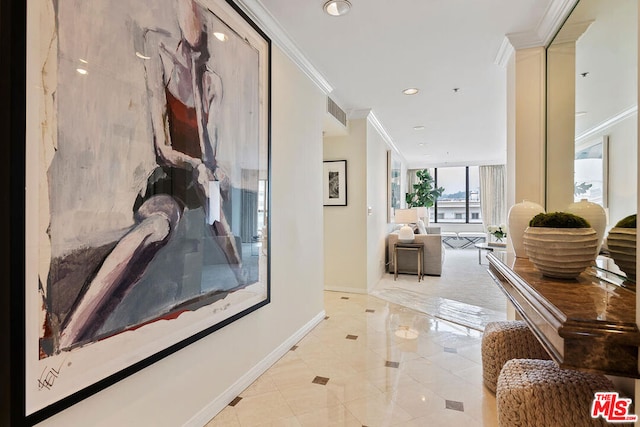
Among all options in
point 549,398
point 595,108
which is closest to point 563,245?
point 549,398

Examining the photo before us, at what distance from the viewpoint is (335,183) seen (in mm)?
4859

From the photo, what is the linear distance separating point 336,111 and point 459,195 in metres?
8.04

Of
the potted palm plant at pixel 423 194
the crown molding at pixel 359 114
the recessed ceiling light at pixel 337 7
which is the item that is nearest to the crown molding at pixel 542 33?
the recessed ceiling light at pixel 337 7

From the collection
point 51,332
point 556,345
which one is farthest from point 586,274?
point 51,332

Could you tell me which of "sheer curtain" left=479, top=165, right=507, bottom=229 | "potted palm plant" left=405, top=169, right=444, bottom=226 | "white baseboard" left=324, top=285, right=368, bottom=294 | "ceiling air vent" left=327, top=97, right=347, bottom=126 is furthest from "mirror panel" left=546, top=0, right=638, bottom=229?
"sheer curtain" left=479, top=165, right=507, bottom=229

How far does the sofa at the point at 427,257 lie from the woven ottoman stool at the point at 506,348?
12.1 feet

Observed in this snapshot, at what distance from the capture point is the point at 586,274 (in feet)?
4.68

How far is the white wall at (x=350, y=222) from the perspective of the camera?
15.4 ft

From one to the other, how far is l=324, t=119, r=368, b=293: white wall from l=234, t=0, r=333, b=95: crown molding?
1.42 metres

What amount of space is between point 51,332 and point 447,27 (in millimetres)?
3073

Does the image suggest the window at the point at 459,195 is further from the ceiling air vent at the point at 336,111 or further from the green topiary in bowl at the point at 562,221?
the green topiary in bowl at the point at 562,221

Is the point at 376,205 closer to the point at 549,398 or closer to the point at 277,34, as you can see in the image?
the point at 277,34
